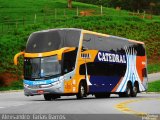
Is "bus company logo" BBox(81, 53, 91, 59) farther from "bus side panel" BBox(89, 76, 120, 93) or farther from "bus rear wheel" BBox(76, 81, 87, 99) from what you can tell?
"bus rear wheel" BBox(76, 81, 87, 99)

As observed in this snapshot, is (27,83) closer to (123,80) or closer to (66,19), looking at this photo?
(123,80)

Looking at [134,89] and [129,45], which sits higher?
[129,45]

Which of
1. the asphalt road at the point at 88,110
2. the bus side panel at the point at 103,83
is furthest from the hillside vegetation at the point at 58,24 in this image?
the asphalt road at the point at 88,110

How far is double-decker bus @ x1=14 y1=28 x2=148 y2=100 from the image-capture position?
102 ft

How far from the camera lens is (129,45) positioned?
39062 mm

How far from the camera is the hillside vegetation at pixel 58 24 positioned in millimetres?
64688

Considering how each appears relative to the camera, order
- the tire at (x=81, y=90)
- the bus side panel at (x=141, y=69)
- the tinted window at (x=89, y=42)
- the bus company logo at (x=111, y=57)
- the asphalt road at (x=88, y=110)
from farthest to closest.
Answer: the bus side panel at (x=141, y=69) → the bus company logo at (x=111, y=57) → the tinted window at (x=89, y=42) → the tire at (x=81, y=90) → the asphalt road at (x=88, y=110)

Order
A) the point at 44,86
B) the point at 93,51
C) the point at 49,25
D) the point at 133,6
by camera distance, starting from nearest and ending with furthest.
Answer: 1. the point at 44,86
2. the point at 93,51
3. the point at 49,25
4. the point at 133,6

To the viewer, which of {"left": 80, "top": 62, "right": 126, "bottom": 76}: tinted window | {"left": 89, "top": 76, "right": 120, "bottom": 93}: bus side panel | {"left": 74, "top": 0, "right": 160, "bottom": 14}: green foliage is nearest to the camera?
{"left": 80, "top": 62, "right": 126, "bottom": 76}: tinted window

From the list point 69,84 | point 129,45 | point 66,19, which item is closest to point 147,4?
point 66,19

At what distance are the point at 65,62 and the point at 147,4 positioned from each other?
95487 mm

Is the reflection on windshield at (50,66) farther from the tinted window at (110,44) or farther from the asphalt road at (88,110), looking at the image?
the asphalt road at (88,110)

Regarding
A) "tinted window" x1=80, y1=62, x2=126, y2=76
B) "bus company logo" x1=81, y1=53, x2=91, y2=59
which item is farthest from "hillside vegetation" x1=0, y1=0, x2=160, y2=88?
"bus company logo" x1=81, y1=53, x2=91, y2=59

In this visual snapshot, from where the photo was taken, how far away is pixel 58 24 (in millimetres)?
75938
